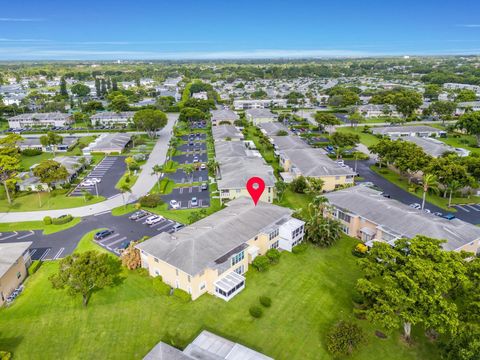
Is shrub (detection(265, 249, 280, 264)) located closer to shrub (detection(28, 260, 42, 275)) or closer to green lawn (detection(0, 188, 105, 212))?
shrub (detection(28, 260, 42, 275))

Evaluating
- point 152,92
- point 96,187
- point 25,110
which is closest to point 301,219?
point 96,187

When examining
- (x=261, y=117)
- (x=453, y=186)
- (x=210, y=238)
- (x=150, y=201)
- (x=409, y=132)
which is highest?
(x=261, y=117)

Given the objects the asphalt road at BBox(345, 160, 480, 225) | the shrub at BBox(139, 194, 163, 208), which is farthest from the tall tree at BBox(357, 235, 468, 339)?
the shrub at BBox(139, 194, 163, 208)

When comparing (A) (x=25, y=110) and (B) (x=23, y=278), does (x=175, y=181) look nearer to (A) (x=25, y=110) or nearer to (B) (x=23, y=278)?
(B) (x=23, y=278)

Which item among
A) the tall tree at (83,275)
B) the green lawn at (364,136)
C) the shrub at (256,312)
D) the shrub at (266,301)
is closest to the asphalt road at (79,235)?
the tall tree at (83,275)

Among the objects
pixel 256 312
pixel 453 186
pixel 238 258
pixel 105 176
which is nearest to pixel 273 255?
pixel 238 258

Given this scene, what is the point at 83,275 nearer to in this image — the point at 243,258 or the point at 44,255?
the point at 44,255
